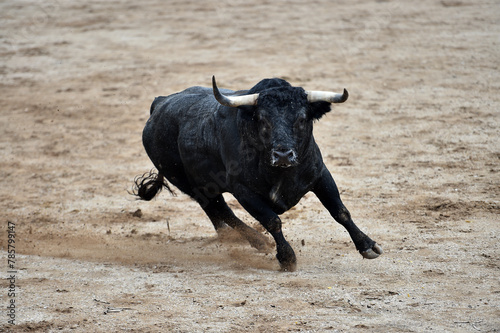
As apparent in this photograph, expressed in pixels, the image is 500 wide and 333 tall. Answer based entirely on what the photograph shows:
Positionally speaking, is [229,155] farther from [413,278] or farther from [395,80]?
[395,80]

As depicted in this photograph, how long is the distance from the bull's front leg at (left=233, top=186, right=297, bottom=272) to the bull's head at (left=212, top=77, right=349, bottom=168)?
0.44 meters

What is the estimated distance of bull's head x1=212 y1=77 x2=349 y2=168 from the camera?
5.14m

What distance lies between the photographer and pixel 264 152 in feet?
18.1

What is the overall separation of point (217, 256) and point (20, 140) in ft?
17.2

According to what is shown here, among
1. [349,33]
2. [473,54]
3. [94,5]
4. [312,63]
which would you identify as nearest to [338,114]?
[312,63]

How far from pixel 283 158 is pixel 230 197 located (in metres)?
3.08

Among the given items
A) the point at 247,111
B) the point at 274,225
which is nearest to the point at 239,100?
the point at 247,111

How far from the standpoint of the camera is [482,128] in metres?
9.01

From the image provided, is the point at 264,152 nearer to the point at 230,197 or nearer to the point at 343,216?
the point at 343,216

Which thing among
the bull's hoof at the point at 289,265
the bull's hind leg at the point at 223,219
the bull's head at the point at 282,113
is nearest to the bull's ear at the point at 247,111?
the bull's head at the point at 282,113

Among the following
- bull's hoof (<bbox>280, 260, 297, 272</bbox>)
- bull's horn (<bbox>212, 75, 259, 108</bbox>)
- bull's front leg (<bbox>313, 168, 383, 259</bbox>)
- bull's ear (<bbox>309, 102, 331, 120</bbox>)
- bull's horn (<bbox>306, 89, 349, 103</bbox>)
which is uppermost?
bull's horn (<bbox>306, 89, 349, 103</bbox>)

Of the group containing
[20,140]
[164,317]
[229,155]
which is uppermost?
[229,155]

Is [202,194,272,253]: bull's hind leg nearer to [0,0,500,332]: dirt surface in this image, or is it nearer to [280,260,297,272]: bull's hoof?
[0,0,500,332]: dirt surface

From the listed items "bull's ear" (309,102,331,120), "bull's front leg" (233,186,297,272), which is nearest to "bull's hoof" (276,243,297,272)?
"bull's front leg" (233,186,297,272)
